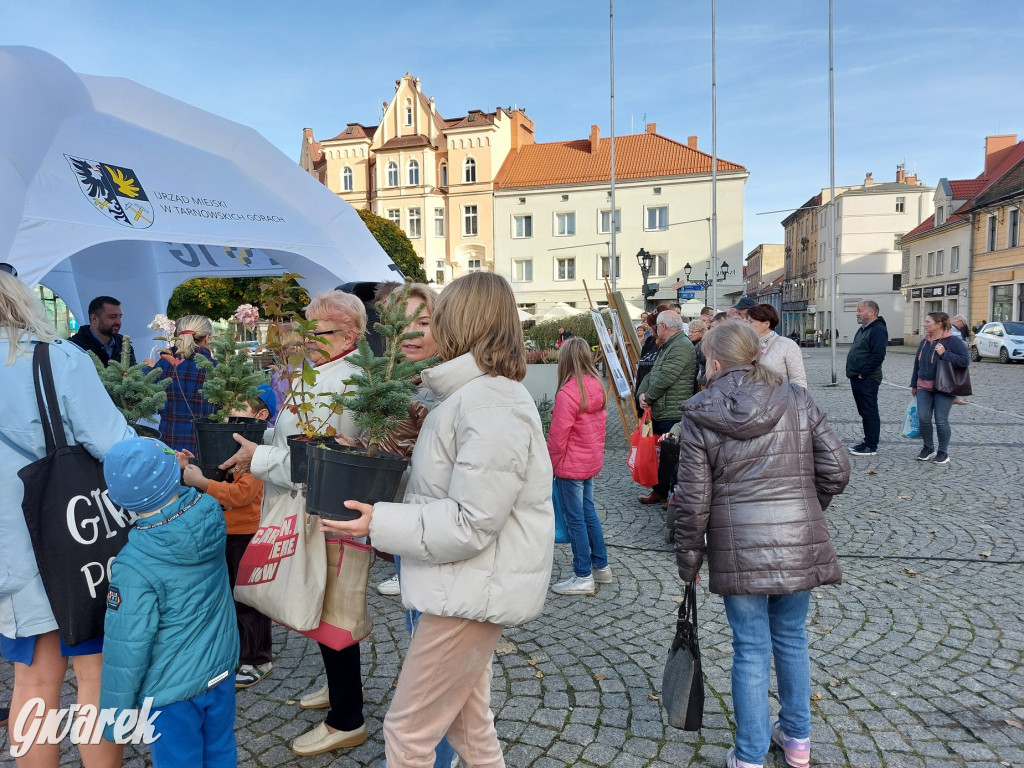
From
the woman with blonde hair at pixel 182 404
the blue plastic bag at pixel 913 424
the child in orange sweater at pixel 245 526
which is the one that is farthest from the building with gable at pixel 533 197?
the child in orange sweater at pixel 245 526

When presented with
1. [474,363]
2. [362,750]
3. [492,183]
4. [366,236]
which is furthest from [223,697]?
[492,183]

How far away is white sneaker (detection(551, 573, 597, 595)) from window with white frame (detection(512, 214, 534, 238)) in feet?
143

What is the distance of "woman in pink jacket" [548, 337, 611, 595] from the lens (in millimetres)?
4480

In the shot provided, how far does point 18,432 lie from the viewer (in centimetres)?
213

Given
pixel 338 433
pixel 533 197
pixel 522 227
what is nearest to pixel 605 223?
pixel 533 197

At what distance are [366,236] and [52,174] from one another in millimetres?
3190

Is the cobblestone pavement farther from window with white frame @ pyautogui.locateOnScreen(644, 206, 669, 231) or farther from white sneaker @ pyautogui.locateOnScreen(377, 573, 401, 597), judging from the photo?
window with white frame @ pyautogui.locateOnScreen(644, 206, 669, 231)

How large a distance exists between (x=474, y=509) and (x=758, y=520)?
1.30 meters

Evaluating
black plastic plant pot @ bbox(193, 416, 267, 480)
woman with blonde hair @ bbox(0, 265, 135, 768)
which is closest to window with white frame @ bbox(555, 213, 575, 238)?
black plastic plant pot @ bbox(193, 416, 267, 480)

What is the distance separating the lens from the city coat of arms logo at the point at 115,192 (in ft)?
16.5

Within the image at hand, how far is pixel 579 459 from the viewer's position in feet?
14.8

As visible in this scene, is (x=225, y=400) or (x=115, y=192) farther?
(x=115, y=192)

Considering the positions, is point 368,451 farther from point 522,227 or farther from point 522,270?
point 522,227

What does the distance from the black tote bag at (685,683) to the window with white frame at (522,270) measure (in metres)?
44.7
